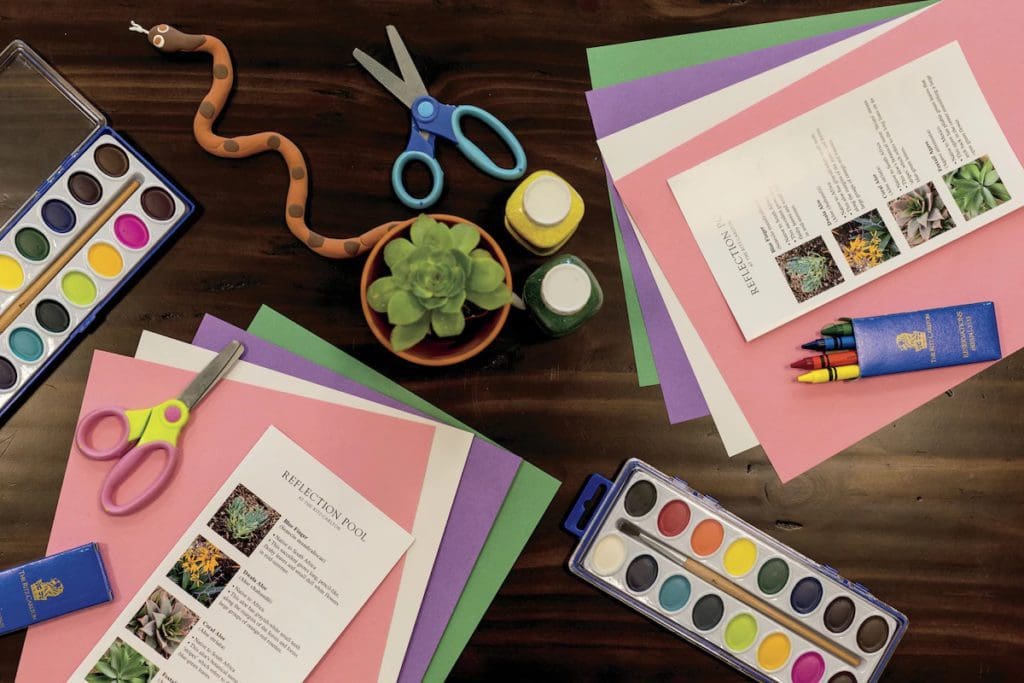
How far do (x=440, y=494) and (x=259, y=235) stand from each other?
11.9 inches

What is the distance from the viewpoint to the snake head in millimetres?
719

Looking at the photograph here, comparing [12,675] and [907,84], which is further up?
[907,84]

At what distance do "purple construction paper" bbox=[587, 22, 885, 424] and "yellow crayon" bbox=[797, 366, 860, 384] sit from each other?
10 cm

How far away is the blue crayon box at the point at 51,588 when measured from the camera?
707mm

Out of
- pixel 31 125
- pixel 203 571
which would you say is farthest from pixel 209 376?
pixel 31 125

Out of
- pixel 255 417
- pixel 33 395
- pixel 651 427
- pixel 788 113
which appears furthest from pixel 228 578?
pixel 788 113

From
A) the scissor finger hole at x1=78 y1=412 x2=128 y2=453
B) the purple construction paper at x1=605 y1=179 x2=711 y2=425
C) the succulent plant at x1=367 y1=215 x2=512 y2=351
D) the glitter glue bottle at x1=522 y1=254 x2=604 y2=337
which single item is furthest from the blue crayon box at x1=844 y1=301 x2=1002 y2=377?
the scissor finger hole at x1=78 y1=412 x2=128 y2=453

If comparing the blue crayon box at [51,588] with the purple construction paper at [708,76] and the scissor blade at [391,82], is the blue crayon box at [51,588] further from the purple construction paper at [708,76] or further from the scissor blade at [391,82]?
the purple construction paper at [708,76]

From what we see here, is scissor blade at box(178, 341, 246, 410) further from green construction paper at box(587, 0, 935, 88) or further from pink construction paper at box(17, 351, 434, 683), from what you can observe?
green construction paper at box(587, 0, 935, 88)

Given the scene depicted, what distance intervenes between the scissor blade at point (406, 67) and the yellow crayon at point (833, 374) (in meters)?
0.46

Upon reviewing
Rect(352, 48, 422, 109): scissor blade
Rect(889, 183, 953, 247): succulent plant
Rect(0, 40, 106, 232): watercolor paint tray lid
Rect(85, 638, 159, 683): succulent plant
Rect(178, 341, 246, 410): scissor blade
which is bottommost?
Rect(85, 638, 159, 683): succulent plant

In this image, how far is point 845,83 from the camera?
76 centimetres

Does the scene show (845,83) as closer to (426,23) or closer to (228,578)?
(426,23)

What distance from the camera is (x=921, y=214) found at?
2.46 ft
